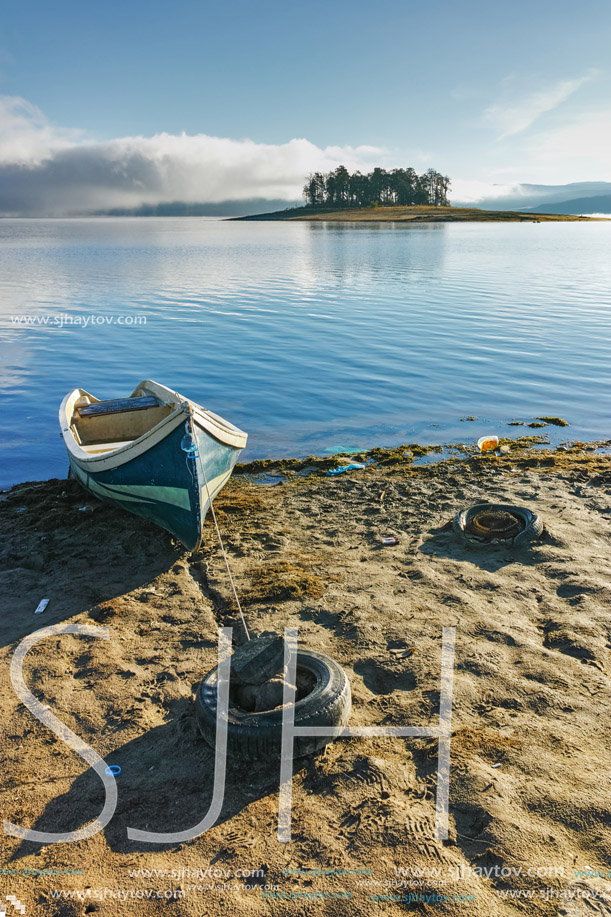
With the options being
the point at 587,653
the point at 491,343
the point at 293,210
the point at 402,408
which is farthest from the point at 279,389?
the point at 293,210

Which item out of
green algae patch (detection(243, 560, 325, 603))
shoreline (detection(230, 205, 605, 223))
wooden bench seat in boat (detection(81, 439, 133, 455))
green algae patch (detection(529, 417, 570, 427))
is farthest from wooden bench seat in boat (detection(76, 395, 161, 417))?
shoreline (detection(230, 205, 605, 223))

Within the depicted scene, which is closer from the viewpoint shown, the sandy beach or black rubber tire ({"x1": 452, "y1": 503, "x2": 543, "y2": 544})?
the sandy beach

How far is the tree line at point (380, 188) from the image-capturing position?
549 feet

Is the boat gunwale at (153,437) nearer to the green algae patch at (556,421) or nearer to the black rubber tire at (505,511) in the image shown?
the black rubber tire at (505,511)

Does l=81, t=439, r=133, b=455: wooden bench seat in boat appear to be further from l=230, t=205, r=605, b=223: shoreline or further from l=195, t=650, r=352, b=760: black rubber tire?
l=230, t=205, r=605, b=223: shoreline

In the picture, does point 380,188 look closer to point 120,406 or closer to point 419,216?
point 419,216

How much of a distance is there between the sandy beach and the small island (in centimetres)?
15878

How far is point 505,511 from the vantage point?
355 inches

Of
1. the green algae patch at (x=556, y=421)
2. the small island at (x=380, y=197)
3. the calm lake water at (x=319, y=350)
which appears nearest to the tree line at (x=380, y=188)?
the small island at (x=380, y=197)

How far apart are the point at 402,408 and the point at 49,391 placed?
11.7 meters

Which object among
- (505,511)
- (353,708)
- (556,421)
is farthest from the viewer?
(556,421)

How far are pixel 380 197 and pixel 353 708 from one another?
184 meters

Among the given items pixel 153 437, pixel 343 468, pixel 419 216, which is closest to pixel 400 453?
pixel 343 468

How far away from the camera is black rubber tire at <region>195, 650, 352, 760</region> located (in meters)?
4.75
